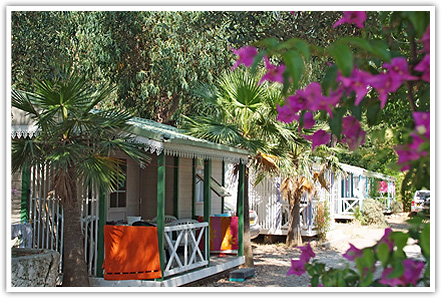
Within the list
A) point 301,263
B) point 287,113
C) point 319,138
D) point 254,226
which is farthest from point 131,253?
point 254,226

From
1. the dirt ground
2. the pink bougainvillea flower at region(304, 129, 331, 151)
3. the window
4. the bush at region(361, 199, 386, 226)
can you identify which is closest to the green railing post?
the dirt ground

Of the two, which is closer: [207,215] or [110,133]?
[110,133]

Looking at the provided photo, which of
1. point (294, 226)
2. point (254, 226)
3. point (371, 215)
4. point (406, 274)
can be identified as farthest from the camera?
point (371, 215)

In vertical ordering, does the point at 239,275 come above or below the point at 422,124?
below

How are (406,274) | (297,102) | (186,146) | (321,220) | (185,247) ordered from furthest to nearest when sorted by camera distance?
(321,220) → (185,247) → (186,146) → (297,102) → (406,274)

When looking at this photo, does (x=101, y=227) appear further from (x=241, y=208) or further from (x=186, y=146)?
(x=241, y=208)

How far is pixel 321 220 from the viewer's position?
1500cm

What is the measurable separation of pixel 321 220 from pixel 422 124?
1393cm

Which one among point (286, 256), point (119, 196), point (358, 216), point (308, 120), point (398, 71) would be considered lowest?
point (286, 256)

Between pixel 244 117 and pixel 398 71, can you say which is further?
pixel 244 117
